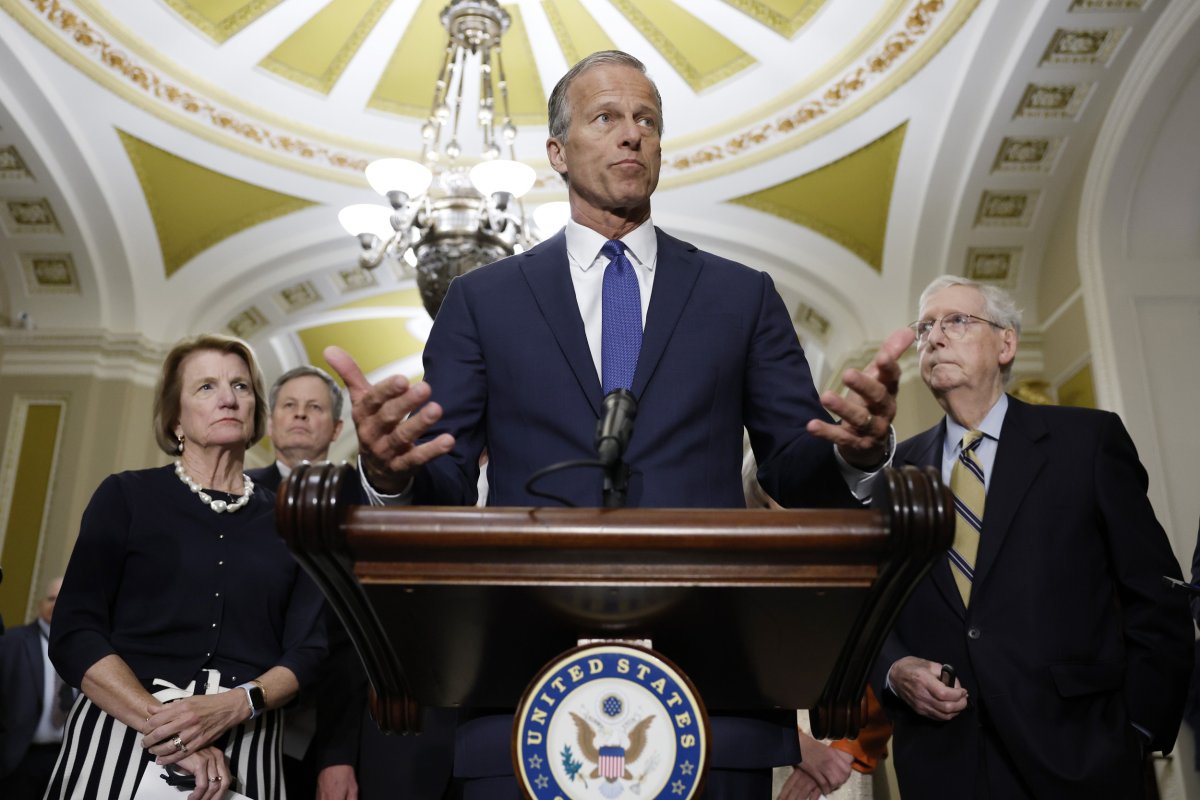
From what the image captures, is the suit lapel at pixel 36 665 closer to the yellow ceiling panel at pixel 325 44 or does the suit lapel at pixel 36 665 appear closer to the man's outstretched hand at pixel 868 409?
the man's outstretched hand at pixel 868 409

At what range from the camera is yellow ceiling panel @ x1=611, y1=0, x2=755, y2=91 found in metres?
7.88

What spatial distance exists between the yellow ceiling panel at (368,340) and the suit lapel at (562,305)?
10.3 m

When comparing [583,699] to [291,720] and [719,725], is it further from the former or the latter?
[291,720]

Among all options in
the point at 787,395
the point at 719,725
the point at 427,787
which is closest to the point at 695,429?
the point at 787,395

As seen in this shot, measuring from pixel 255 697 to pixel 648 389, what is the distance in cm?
118

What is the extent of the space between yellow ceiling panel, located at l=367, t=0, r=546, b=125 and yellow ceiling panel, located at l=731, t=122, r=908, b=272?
1744 mm

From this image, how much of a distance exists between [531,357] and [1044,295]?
7.06 m

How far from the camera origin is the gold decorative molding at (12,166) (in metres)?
7.55

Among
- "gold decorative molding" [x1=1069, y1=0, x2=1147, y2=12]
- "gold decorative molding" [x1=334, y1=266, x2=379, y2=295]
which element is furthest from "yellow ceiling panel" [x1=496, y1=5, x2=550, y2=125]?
"gold decorative molding" [x1=1069, y1=0, x2=1147, y2=12]

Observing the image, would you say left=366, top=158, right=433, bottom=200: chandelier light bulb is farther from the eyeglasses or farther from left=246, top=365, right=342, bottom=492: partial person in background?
the eyeglasses

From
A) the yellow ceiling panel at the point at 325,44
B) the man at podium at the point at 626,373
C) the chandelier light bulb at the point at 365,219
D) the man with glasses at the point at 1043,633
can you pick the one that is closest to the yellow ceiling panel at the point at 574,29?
the yellow ceiling panel at the point at 325,44

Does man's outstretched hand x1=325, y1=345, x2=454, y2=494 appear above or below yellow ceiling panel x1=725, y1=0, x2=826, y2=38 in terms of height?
below

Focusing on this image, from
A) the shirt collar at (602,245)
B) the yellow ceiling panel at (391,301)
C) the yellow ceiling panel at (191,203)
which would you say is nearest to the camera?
the shirt collar at (602,245)

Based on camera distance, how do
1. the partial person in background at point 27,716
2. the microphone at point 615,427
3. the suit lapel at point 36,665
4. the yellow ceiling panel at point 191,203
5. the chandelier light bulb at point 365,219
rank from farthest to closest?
1. the yellow ceiling panel at point 191,203
2. the chandelier light bulb at point 365,219
3. the suit lapel at point 36,665
4. the partial person in background at point 27,716
5. the microphone at point 615,427
